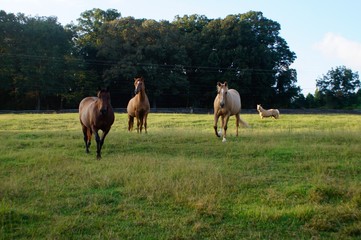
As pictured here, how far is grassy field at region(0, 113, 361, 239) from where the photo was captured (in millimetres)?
5141

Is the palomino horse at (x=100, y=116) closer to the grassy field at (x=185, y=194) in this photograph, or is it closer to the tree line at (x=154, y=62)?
the grassy field at (x=185, y=194)

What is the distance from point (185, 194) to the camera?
642cm

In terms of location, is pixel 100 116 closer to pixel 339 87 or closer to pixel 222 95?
pixel 222 95

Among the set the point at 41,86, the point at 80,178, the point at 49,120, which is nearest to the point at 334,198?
the point at 80,178

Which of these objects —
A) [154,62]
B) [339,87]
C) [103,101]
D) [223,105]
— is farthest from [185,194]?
[339,87]

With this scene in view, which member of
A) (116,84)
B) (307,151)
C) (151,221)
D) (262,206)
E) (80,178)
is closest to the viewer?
(151,221)

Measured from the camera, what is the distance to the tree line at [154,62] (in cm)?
4522

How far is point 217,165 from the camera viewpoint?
29.5 ft

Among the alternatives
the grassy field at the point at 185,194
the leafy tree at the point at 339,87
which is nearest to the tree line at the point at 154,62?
the leafy tree at the point at 339,87

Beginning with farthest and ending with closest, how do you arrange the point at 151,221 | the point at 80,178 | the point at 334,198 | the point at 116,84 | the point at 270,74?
1. the point at 270,74
2. the point at 116,84
3. the point at 80,178
4. the point at 334,198
5. the point at 151,221

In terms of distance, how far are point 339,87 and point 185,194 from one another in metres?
58.5

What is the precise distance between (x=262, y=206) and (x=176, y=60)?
45.1 m

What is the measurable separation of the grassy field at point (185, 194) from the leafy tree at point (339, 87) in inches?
2018

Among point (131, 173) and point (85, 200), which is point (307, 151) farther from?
point (85, 200)
